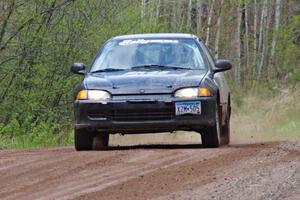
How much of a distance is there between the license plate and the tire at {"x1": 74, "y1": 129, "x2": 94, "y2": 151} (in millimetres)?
1173

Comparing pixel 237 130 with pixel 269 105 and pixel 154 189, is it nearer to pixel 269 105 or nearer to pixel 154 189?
pixel 269 105

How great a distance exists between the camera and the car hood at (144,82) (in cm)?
1192

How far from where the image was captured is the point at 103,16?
895 inches

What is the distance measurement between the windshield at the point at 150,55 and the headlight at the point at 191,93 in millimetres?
956

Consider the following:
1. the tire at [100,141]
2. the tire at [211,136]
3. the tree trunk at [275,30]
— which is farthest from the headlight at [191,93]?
the tree trunk at [275,30]

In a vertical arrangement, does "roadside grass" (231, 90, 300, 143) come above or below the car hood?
below

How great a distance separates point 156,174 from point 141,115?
10.3 feet

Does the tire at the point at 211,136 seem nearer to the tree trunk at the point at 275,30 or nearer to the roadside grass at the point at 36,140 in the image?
the roadside grass at the point at 36,140

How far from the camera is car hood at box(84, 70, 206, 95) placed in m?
11.9

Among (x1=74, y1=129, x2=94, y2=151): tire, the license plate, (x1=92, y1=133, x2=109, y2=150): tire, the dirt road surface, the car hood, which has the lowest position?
(x1=92, y1=133, x2=109, y2=150): tire

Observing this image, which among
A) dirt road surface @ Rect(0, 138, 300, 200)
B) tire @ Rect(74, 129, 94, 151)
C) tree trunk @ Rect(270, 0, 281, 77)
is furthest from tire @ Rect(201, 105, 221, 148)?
tree trunk @ Rect(270, 0, 281, 77)

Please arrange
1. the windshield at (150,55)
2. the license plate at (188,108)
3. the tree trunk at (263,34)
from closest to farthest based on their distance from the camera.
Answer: the license plate at (188,108)
the windshield at (150,55)
the tree trunk at (263,34)

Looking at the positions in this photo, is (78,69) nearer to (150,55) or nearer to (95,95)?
(150,55)

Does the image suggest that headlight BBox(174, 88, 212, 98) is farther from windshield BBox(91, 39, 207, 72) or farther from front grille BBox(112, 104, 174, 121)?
windshield BBox(91, 39, 207, 72)
